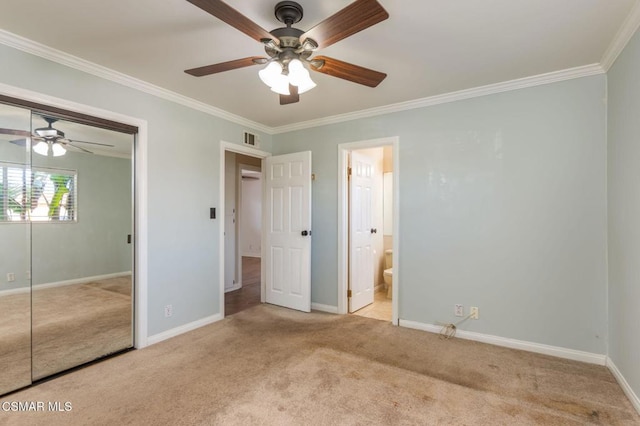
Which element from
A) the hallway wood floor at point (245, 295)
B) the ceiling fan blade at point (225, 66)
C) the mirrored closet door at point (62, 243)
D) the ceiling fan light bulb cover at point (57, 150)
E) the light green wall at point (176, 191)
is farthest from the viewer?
the hallway wood floor at point (245, 295)

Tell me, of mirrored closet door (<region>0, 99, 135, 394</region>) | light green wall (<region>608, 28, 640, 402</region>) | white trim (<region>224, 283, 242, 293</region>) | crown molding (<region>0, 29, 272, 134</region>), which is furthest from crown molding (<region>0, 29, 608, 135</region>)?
white trim (<region>224, 283, 242, 293</region>)

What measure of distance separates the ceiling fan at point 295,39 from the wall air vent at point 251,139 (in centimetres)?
203

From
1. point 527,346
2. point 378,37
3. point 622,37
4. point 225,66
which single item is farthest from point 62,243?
point 622,37

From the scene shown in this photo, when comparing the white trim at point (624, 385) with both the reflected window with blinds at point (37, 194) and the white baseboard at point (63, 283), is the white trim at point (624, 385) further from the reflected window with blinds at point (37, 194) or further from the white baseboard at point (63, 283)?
the reflected window with blinds at point (37, 194)

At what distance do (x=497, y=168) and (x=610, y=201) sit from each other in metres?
0.87

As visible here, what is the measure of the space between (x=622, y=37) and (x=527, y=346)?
8.29 ft

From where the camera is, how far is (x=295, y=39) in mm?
1825

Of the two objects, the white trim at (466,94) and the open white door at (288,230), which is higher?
the white trim at (466,94)

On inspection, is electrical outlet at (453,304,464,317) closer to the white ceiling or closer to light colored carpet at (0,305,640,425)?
light colored carpet at (0,305,640,425)

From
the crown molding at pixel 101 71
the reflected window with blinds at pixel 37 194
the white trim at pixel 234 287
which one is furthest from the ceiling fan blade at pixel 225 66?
the white trim at pixel 234 287

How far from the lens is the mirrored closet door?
7.64 feet

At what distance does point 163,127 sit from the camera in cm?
316

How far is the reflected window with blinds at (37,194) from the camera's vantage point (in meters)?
2.30

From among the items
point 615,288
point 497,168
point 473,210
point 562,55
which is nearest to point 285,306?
point 473,210
